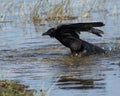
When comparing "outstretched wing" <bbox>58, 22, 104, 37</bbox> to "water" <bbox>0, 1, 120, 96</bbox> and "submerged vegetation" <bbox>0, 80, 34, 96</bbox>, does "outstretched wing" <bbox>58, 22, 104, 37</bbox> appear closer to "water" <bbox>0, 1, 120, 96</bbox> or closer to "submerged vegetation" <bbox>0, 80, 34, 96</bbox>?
"water" <bbox>0, 1, 120, 96</bbox>

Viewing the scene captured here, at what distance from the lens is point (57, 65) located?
9.31 metres

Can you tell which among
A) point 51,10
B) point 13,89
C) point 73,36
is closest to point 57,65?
point 73,36

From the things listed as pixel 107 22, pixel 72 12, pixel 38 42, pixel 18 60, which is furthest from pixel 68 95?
pixel 72 12

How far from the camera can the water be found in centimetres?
712

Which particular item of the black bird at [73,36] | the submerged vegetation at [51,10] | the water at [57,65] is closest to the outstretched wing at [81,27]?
the black bird at [73,36]

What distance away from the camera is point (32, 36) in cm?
1322

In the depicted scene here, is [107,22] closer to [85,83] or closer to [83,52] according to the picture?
[83,52]

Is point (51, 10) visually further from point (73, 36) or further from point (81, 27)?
point (81, 27)

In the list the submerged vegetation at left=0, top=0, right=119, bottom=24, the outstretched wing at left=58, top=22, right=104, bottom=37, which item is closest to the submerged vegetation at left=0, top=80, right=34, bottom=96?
the outstretched wing at left=58, top=22, right=104, bottom=37

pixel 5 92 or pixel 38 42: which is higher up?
pixel 5 92

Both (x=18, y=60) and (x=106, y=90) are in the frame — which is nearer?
(x=106, y=90)

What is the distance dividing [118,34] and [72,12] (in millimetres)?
4309

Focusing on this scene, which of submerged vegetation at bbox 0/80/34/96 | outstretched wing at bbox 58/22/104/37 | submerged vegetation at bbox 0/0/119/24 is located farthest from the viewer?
submerged vegetation at bbox 0/0/119/24

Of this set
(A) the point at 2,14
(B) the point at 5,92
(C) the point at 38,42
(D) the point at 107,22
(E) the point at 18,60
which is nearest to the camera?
(B) the point at 5,92
